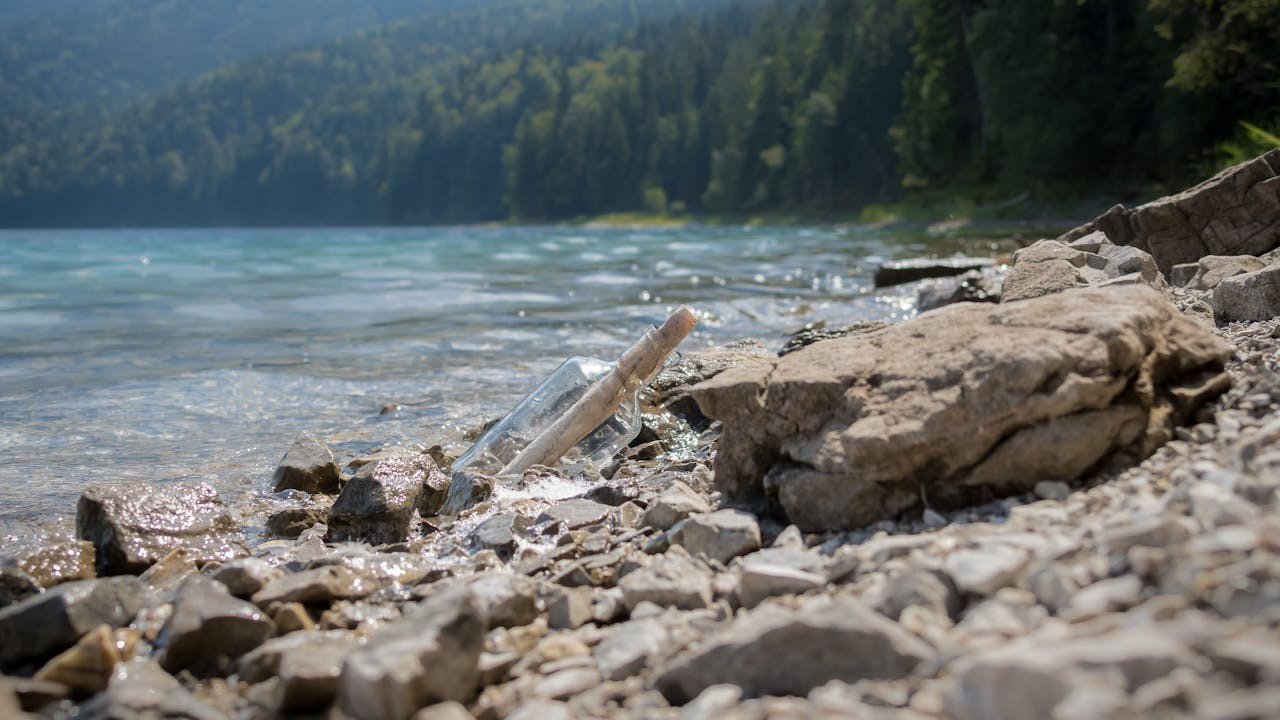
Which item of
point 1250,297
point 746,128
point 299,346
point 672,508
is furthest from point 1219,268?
point 746,128

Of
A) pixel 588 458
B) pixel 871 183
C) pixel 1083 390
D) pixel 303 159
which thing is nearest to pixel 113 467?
pixel 588 458

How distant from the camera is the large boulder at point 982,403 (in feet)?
9.77

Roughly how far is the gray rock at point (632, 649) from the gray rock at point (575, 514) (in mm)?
1340

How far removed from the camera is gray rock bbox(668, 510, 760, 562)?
321cm

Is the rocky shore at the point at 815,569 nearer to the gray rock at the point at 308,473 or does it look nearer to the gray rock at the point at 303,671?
the gray rock at the point at 303,671

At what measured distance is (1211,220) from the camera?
777cm

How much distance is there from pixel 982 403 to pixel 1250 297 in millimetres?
3001

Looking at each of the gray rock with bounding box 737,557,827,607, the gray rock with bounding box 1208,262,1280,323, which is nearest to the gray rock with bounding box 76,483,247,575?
the gray rock with bounding box 737,557,827,607

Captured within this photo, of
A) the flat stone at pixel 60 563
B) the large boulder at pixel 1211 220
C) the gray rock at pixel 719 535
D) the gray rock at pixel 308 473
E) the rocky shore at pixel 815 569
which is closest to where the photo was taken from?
the rocky shore at pixel 815 569

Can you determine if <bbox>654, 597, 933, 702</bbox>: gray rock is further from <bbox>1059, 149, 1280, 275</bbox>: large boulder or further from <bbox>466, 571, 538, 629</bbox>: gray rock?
<bbox>1059, 149, 1280, 275</bbox>: large boulder

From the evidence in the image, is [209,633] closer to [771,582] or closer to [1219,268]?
[771,582]

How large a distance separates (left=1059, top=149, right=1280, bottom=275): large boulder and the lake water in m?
3.72

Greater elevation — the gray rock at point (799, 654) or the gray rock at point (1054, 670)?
the gray rock at point (1054, 670)

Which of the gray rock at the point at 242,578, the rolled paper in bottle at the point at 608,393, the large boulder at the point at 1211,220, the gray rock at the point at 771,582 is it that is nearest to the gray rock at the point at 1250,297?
the large boulder at the point at 1211,220
